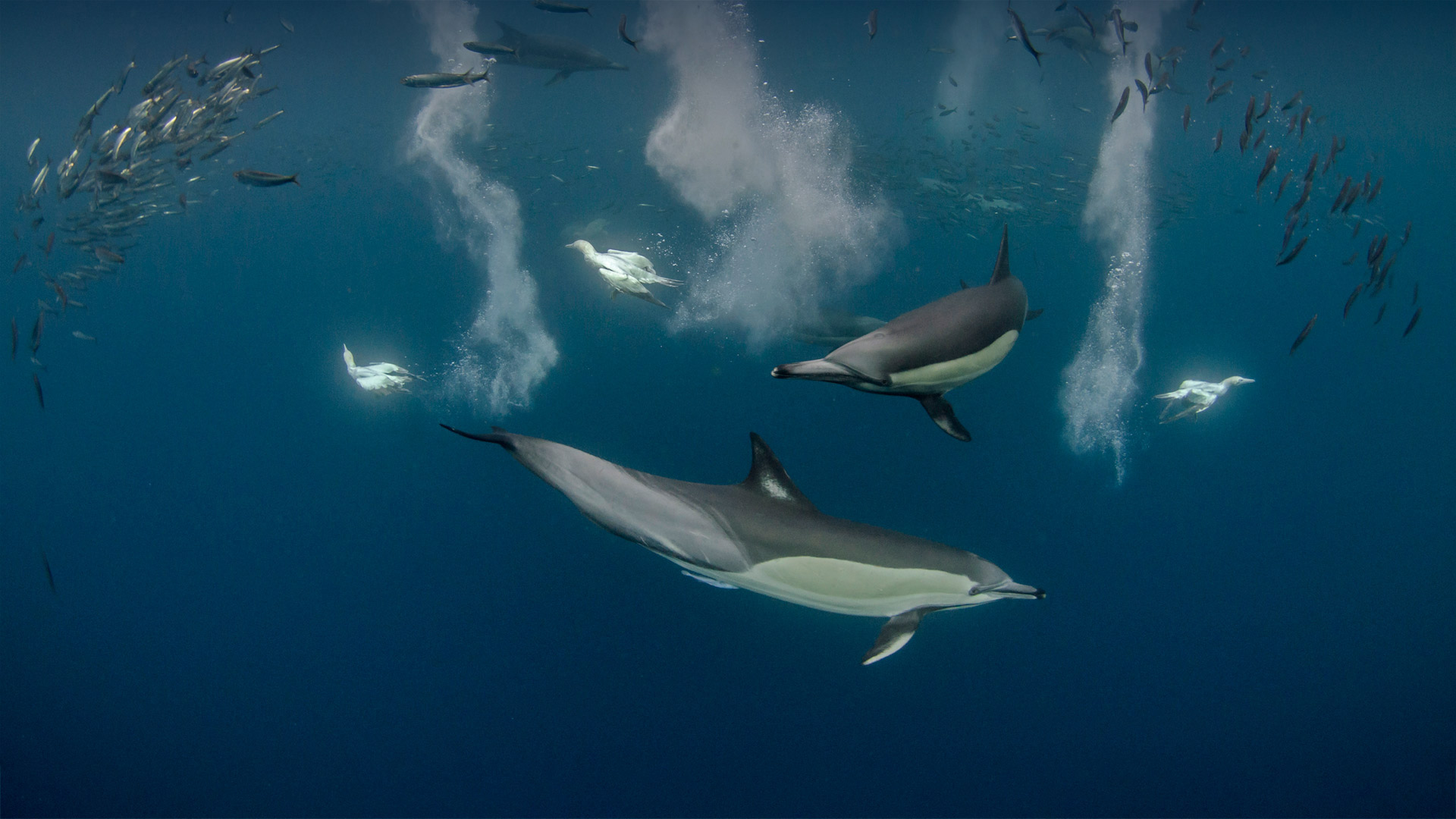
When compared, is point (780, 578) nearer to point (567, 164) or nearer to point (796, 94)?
point (567, 164)

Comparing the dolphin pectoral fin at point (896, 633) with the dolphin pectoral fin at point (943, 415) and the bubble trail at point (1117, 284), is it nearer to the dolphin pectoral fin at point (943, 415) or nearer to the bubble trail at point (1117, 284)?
the dolphin pectoral fin at point (943, 415)

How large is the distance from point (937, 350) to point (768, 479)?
0.99 m

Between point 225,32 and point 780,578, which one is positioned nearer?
point 780,578

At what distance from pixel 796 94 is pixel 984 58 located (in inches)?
213

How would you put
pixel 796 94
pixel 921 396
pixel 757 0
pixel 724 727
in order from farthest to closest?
pixel 796 94 → pixel 757 0 → pixel 724 727 → pixel 921 396

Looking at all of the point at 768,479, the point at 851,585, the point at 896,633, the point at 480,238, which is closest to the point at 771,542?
the point at 768,479

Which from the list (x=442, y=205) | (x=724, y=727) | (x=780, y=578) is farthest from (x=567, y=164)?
(x=780, y=578)

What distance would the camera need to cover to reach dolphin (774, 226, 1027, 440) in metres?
2.30

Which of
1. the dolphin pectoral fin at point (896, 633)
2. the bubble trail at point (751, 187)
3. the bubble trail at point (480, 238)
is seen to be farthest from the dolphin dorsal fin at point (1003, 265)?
the bubble trail at point (480, 238)

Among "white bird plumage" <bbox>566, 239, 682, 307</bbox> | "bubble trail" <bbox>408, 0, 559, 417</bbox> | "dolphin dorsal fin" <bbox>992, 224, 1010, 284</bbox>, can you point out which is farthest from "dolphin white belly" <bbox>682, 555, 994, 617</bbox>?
"bubble trail" <bbox>408, 0, 559, 417</bbox>

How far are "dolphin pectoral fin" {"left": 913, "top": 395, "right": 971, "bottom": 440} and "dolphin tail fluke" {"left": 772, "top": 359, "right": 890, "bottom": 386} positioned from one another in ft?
2.91

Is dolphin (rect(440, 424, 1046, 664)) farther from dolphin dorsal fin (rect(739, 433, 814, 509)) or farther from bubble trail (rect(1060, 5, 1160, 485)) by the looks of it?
bubble trail (rect(1060, 5, 1160, 485))

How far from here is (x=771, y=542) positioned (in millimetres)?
2455

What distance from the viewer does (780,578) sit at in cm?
255
